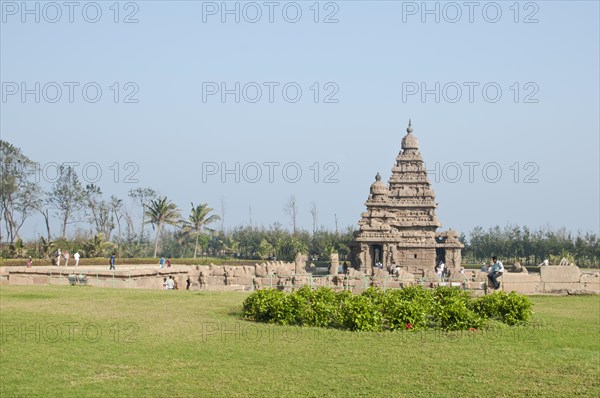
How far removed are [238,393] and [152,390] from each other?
1.16 m

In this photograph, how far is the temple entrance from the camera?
56125mm

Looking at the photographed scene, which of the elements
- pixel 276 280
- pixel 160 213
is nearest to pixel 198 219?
pixel 160 213

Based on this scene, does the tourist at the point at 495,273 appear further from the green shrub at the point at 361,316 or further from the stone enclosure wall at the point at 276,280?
the green shrub at the point at 361,316

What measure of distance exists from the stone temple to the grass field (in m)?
37.6

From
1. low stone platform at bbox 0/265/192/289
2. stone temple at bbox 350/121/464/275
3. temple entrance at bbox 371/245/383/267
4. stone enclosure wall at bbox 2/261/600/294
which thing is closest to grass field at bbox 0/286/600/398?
stone enclosure wall at bbox 2/261/600/294

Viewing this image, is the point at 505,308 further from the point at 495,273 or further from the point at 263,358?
the point at 263,358

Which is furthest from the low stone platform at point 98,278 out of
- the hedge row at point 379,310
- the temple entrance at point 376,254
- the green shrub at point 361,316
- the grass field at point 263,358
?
the temple entrance at point 376,254

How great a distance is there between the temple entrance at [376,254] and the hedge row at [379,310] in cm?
3885

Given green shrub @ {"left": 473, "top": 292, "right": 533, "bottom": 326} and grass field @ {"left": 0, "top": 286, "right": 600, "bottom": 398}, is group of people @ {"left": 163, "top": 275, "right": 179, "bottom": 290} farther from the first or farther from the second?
green shrub @ {"left": 473, "top": 292, "right": 533, "bottom": 326}

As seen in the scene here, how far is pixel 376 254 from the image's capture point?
57.1 meters

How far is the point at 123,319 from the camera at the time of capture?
15734 millimetres

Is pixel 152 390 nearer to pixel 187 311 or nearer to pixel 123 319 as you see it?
pixel 123 319

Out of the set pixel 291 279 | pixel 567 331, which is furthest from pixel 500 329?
pixel 291 279

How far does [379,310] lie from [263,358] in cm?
406
